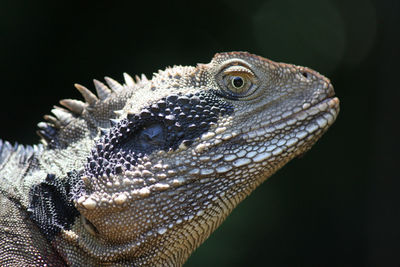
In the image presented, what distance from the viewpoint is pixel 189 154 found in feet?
7.98

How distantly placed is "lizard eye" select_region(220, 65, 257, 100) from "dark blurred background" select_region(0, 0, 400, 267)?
12.5ft

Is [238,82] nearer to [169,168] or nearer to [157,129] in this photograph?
[157,129]

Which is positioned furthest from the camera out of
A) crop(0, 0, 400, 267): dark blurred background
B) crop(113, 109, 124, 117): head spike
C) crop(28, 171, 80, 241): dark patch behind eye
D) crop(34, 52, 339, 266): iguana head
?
crop(0, 0, 400, 267): dark blurred background

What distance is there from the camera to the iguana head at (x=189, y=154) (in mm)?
2402

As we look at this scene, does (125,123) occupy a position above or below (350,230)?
above

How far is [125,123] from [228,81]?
0.67m

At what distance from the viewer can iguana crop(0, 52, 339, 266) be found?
2.41 m

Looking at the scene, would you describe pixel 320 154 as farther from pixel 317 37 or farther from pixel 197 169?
pixel 197 169

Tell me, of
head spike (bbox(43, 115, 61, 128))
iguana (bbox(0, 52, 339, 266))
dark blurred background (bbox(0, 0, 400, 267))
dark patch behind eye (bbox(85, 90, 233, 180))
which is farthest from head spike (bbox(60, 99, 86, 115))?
dark blurred background (bbox(0, 0, 400, 267))

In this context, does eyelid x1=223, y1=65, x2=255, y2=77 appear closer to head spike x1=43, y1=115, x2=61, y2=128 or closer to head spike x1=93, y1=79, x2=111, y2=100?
head spike x1=93, y1=79, x2=111, y2=100

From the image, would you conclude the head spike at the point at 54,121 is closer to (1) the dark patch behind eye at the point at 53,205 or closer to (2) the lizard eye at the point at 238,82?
(1) the dark patch behind eye at the point at 53,205

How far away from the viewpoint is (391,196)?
6.62 metres

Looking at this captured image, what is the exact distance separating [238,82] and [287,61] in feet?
14.8

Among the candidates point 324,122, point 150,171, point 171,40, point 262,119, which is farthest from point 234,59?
point 171,40
